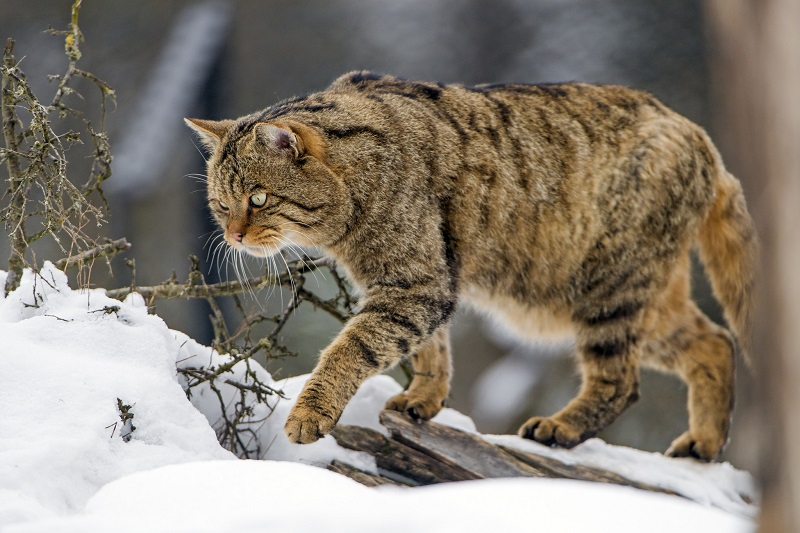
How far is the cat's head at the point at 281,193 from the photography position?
305 cm

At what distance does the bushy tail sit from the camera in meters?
3.56

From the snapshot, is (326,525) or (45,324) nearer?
(326,525)

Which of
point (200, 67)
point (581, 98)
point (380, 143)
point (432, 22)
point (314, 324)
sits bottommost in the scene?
point (314, 324)

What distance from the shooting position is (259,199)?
10.1ft

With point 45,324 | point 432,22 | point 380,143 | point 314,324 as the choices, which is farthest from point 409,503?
point 432,22

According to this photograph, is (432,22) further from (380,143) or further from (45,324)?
(45,324)

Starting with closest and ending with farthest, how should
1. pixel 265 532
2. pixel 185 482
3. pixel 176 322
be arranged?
pixel 265 532 < pixel 185 482 < pixel 176 322

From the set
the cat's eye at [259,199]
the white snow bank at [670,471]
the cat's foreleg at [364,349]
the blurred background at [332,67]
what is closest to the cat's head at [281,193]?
the cat's eye at [259,199]

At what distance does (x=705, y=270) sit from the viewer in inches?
146

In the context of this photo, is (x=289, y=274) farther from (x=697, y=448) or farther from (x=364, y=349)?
(x=697, y=448)

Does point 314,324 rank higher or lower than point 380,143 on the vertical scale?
lower

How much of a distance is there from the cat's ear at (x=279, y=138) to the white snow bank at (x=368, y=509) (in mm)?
1533

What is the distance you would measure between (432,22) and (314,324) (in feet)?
8.34

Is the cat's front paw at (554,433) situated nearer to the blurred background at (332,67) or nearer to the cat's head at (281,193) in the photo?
the cat's head at (281,193)
